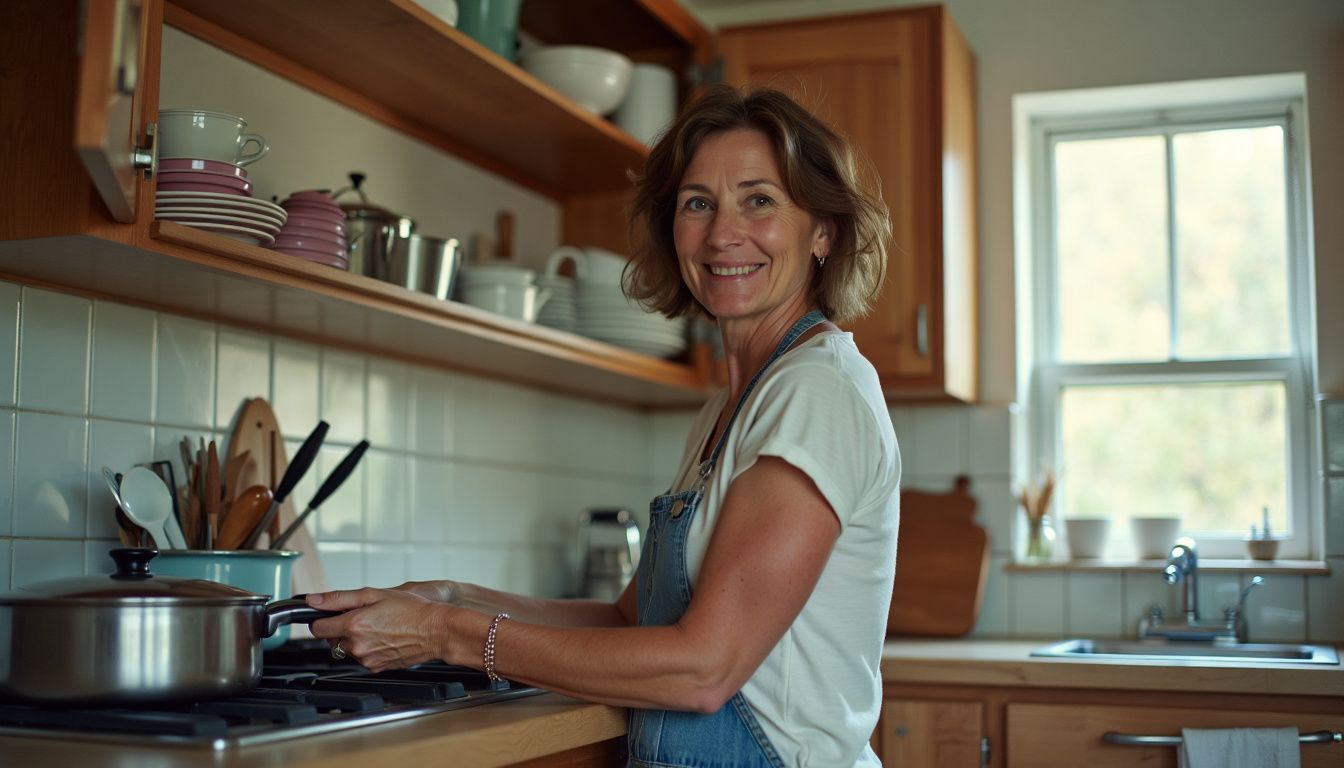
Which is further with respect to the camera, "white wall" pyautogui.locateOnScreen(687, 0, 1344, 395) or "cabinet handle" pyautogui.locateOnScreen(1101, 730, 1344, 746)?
"white wall" pyautogui.locateOnScreen(687, 0, 1344, 395)

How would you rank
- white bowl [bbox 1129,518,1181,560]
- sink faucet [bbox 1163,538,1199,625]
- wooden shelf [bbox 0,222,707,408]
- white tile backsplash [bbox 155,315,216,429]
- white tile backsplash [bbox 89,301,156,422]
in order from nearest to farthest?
wooden shelf [bbox 0,222,707,408], white tile backsplash [bbox 89,301,156,422], white tile backsplash [bbox 155,315,216,429], sink faucet [bbox 1163,538,1199,625], white bowl [bbox 1129,518,1181,560]

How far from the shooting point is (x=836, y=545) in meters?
1.39

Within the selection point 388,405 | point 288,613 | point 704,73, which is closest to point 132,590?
point 288,613

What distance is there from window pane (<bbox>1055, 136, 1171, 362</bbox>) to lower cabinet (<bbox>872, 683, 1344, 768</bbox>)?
1.15 metres

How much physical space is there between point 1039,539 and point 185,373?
1.92 metres

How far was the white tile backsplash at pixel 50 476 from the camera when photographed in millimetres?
1688

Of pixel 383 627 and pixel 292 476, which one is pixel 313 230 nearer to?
pixel 292 476

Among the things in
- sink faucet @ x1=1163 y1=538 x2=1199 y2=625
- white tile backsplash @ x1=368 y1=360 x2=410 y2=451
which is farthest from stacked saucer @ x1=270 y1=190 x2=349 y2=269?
sink faucet @ x1=1163 y1=538 x2=1199 y2=625

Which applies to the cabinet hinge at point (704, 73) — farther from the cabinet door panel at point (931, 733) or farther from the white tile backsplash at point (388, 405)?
the cabinet door panel at point (931, 733)

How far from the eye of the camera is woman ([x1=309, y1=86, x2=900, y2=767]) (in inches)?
51.3

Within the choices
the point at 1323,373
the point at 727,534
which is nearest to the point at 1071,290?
the point at 1323,373

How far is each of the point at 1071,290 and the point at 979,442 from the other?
48cm

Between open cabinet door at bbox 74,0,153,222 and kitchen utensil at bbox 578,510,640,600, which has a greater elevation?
open cabinet door at bbox 74,0,153,222

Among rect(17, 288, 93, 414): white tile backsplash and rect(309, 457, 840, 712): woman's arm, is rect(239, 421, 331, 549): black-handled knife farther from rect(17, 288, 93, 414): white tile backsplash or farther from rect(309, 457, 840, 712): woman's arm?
rect(309, 457, 840, 712): woman's arm
